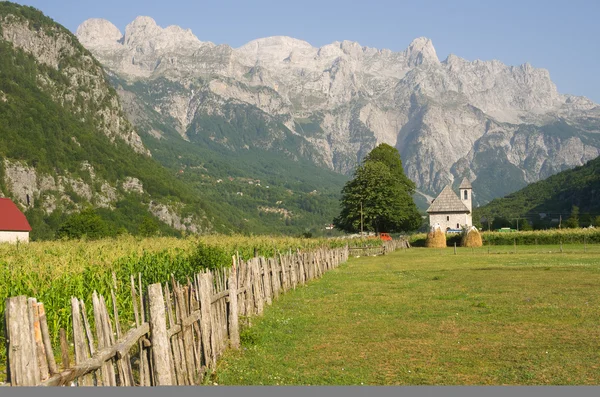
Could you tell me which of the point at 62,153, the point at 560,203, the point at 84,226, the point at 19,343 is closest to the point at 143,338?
the point at 19,343

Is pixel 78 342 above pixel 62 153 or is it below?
below

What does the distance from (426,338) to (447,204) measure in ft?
332

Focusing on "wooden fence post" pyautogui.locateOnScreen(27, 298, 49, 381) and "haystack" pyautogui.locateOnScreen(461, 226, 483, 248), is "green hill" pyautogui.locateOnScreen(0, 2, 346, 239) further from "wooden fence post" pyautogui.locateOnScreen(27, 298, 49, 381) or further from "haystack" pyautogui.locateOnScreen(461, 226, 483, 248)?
"wooden fence post" pyautogui.locateOnScreen(27, 298, 49, 381)

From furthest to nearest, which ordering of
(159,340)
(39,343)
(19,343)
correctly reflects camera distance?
(159,340) < (39,343) < (19,343)

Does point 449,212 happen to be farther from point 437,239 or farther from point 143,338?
point 143,338

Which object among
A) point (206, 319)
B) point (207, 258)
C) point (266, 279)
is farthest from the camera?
point (207, 258)

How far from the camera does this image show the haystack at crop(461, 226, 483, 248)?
3226 inches

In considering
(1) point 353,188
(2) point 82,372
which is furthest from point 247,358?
(1) point 353,188

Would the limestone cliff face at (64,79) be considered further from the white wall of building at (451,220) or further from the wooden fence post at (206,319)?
the wooden fence post at (206,319)

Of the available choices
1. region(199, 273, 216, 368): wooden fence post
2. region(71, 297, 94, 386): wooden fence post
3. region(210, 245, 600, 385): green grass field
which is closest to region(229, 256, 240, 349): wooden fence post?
region(210, 245, 600, 385): green grass field

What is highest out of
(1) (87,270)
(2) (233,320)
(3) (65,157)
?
(3) (65,157)

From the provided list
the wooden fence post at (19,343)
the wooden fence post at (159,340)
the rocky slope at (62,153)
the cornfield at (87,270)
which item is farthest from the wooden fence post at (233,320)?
the rocky slope at (62,153)

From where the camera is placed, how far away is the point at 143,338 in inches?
362

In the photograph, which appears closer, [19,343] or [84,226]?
[19,343]
